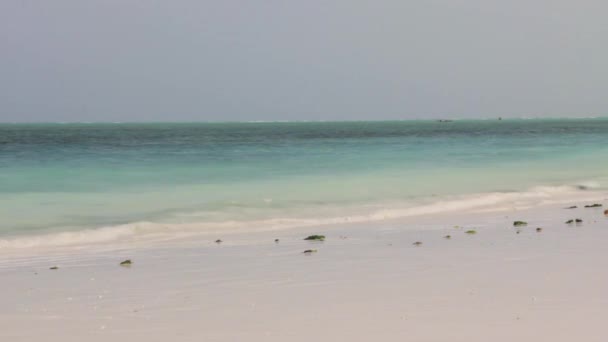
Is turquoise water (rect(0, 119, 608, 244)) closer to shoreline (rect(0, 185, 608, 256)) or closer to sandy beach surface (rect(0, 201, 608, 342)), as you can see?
shoreline (rect(0, 185, 608, 256))

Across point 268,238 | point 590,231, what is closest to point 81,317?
point 268,238

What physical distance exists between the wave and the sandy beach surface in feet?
3.30

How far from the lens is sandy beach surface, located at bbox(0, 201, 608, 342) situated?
251 inches

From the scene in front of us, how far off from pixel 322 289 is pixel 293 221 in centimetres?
722

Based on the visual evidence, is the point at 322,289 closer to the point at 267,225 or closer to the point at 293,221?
the point at 267,225

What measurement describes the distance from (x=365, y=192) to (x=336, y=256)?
11170 millimetres

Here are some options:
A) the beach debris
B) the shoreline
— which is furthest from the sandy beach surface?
the shoreline

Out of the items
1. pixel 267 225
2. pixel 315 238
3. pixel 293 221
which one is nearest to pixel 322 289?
pixel 315 238

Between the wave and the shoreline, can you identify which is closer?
the shoreline

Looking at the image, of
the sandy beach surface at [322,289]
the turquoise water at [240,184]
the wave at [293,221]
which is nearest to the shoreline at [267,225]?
the wave at [293,221]

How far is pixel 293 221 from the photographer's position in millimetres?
15172

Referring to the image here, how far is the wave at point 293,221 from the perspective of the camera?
42.9 ft

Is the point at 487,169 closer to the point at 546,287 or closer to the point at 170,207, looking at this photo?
the point at 170,207

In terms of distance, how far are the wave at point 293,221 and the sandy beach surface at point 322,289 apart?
3.30ft
